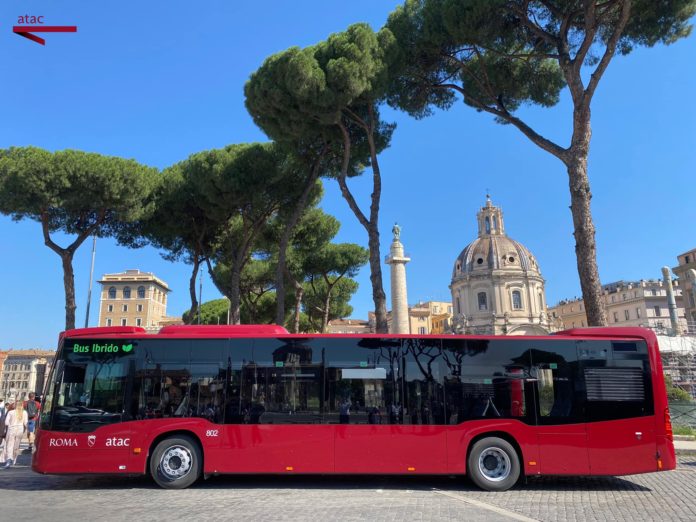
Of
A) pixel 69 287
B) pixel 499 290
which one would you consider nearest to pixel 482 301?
pixel 499 290

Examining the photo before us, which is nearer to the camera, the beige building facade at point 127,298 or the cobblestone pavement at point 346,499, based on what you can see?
the cobblestone pavement at point 346,499

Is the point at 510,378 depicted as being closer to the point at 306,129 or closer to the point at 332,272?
the point at 306,129

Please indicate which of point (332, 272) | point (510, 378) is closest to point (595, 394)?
point (510, 378)

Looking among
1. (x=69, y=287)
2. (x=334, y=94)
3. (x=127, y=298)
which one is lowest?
(x=69, y=287)

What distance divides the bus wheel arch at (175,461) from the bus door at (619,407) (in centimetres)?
A: 611

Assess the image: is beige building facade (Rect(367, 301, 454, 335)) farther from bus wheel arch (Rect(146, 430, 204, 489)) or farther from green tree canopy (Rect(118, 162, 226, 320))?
bus wheel arch (Rect(146, 430, 204, 489))

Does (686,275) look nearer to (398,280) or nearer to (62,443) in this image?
(398,280)

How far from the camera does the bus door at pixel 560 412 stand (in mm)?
7570

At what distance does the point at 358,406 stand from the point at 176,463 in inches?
119

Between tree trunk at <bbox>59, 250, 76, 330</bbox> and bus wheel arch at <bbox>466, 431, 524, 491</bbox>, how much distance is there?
46.9ft

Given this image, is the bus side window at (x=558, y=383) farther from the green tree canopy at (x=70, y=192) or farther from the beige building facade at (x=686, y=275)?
the beige building facade at (x=686, y=275)

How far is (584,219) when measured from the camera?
10875 millimetres

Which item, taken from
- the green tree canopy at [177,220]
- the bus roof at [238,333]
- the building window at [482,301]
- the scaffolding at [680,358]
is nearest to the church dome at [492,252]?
the building window at [482,301]

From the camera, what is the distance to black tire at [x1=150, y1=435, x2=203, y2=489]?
25.4 ft
